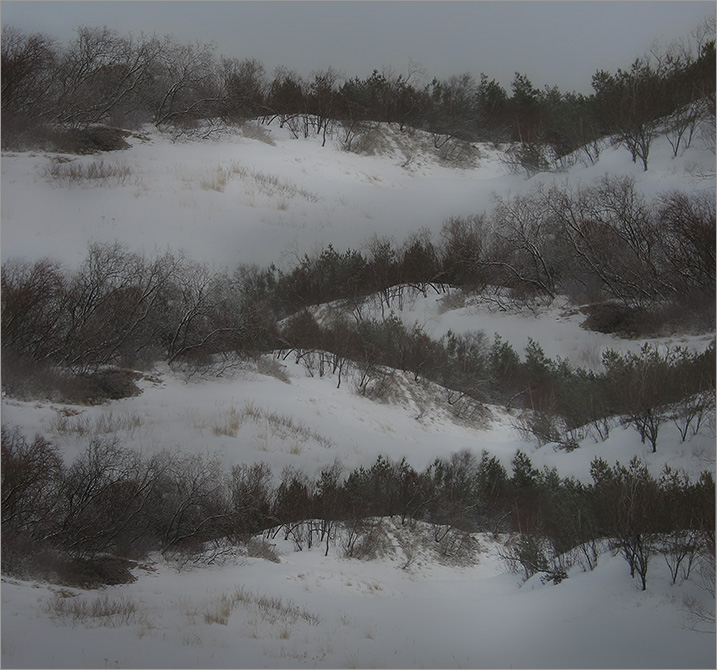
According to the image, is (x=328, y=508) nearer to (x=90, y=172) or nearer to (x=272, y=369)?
(x=272, y=369)

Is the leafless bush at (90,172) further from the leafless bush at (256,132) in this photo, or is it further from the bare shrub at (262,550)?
the bare shrub at (262,550)

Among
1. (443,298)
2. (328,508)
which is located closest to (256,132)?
(443,298)

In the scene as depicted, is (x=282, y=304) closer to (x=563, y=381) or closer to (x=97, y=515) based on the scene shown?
(x=563, y=381)

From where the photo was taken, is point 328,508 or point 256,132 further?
point 256,132

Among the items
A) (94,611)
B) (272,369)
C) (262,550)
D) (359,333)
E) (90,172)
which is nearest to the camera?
(94,611)

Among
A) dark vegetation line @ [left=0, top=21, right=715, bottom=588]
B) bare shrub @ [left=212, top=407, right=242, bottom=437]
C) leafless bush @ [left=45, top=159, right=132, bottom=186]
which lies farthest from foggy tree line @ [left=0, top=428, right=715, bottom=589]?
leafless bush @ [left=45, top=159, right=132, bottom=186]

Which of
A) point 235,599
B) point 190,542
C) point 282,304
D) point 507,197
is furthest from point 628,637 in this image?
point 507,197

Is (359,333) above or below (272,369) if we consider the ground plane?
above
